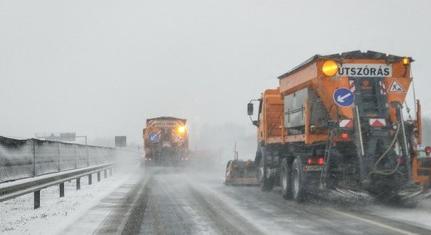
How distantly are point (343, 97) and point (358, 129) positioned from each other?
2.73ft

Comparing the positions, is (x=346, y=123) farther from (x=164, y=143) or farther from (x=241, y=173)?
(x=164, y=143)

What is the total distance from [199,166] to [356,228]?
93.3ft

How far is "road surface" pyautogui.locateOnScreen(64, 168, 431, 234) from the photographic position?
364 inches

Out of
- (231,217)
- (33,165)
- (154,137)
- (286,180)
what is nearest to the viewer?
(231,217)

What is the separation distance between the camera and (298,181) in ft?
46.1

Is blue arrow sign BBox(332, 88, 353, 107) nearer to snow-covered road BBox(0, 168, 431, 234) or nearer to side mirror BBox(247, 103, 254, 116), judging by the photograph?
snow-covered road BBox(0, 168, 431, 234)

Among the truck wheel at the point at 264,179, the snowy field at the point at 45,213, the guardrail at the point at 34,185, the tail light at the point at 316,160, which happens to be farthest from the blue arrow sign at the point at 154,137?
the tail light at the point at 316,160

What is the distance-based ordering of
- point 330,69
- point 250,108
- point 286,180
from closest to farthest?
1. point 330,69
2. point 286,180
3. point 250,108

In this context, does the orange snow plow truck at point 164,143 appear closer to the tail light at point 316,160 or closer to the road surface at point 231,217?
the road surface at point 231,217

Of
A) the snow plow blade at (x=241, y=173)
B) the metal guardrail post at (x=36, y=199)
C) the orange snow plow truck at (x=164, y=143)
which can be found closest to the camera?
the metal guardrail post at (x=36, y=199)

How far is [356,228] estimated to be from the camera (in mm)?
9406

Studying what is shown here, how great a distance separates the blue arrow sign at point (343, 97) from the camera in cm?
1294

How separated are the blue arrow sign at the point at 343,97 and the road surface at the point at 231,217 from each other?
2.15 meters

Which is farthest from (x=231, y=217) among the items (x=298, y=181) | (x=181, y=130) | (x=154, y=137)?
(x=181, y=130)
